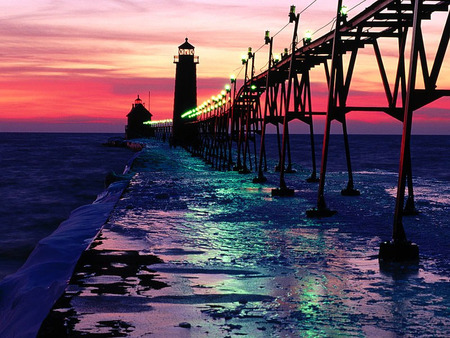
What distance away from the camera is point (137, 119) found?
133 metres

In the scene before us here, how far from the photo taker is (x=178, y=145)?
272ft

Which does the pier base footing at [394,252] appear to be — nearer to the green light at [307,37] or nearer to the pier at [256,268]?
the pier at [256,268]

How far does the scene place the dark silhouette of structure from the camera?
131m

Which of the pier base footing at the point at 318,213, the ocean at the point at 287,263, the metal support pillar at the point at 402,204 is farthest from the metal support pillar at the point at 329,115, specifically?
the metal support pillar at the point at 402,204

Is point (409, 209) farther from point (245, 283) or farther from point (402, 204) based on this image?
point (245, 283)

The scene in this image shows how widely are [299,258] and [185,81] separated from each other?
69.0 m

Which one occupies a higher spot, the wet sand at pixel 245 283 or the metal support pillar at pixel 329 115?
the metal support pillar at pixel 329 115

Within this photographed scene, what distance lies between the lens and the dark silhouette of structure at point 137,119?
130750mm

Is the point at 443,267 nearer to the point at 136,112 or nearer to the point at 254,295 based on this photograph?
the point at 254,295

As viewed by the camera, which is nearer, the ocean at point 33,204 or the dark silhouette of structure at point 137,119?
the ocean at point 33,204

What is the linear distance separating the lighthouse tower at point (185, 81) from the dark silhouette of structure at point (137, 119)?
54.2 metres

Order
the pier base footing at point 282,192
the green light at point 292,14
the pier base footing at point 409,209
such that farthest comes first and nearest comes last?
the green light at point 292,14, the pier base footing at point 282,192, the pier base footing at point 409,209

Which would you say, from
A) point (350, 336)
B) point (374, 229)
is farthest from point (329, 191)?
point (350, 336)

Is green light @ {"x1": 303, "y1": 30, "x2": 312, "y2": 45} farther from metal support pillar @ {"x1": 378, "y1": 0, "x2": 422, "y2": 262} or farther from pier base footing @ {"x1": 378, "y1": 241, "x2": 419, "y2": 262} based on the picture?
pier base footing @ {"x1": 378, "y1": 241, "x2": 419, "y2": 262}
